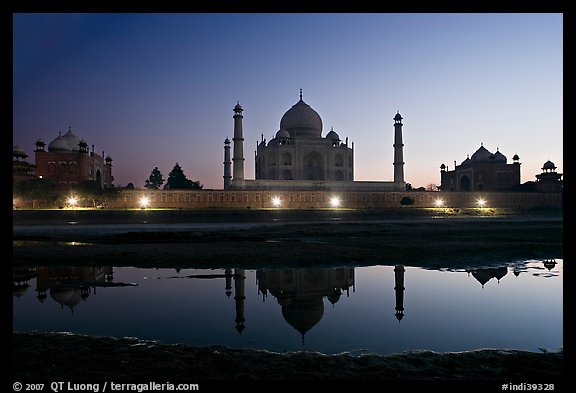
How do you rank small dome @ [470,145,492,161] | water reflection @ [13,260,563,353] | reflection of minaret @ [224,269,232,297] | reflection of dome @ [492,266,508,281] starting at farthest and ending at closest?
small dome @ [470,145,492,161]
reflection of dome @ [492,266,508,281]
reflection of minaret @ [224,269,232,297]
water reflection @ [13,260,563,353]

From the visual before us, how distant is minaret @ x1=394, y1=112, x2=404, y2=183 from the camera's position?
48312 mm

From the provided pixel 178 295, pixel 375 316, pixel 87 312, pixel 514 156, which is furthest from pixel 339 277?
pixel 514 156

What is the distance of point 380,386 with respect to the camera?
208 centimetres

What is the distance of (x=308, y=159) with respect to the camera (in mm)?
52531

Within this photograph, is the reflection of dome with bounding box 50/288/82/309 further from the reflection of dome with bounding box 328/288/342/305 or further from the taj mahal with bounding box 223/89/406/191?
the taj mahal with bounding box 223/89/406/191

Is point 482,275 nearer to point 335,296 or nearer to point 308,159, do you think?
point 335,296

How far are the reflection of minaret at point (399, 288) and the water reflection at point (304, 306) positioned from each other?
0.02 meters

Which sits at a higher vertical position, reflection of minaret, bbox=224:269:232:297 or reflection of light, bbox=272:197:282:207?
reflection of light, bbox=272:197:282:207

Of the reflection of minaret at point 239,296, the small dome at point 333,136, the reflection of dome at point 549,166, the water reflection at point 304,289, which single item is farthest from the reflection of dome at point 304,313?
the reflection of dome at point 549,166

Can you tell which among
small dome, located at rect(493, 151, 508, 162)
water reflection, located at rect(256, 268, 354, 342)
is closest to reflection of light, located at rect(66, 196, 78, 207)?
water reflection, located at rect(256, 268, 354, 342)

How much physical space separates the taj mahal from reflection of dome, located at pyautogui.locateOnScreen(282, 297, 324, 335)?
39817 millimetres

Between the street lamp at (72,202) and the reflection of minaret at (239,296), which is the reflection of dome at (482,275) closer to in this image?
the reflection of minaret at (239,296)

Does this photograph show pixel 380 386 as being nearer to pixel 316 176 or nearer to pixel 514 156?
pixel 316 176

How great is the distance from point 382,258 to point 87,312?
6.86m
